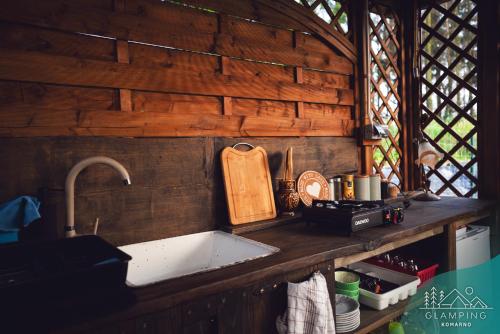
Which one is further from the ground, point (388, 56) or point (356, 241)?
point (388, 56)

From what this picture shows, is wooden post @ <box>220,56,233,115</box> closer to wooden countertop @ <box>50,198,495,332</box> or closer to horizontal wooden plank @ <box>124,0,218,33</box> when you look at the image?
horizontal wooden plank @ <box>124,0,218,33</box>

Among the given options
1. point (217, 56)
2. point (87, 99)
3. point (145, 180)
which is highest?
point (217, 56)

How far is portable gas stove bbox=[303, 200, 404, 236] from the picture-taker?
1.63 m

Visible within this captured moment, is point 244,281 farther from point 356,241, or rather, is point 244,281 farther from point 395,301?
point 395,301

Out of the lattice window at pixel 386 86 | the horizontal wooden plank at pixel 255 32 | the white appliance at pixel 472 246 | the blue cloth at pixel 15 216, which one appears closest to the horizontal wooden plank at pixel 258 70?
the horizontal wooden plank at pixel 255 32

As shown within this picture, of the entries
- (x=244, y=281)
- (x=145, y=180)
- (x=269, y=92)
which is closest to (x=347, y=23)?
(x=269, y=92)

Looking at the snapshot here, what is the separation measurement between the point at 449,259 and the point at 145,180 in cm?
Answer: 170

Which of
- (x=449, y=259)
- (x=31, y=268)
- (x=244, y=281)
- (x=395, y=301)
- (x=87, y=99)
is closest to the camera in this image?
(x=31, y=268)

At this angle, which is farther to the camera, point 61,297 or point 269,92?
point 269,92

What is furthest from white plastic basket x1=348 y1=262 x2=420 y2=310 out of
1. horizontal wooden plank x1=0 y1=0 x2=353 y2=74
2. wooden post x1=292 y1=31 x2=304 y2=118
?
horizontal wooden plank x1=0 y1=0 x2=353 y2=74

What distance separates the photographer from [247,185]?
6.16 feet

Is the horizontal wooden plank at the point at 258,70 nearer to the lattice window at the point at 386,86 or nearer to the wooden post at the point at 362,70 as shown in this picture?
the wooden post at the point at 362,70

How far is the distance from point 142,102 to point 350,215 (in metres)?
1.07

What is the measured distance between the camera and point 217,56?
6.02 feet
